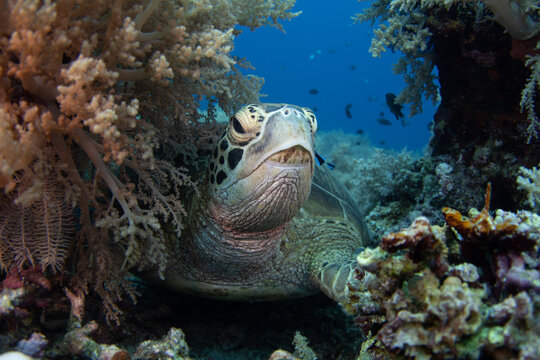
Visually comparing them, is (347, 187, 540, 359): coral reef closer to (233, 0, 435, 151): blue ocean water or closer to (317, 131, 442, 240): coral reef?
(317, 131, 442, 240): coral reef

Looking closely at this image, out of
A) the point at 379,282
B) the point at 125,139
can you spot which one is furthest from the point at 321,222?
the point at 125,139

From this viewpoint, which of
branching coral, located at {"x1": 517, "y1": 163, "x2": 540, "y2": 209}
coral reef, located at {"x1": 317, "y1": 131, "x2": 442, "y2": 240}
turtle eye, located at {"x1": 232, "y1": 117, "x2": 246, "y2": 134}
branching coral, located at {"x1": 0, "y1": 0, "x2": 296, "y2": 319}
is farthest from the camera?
coral reef, located at {"x1": 317, "y1": 131, "x2": 442, "y2": 240}

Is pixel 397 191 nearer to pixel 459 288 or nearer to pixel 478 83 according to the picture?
pixel 478 83

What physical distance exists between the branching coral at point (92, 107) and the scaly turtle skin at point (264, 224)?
253 mm

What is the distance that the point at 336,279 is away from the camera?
1941mm

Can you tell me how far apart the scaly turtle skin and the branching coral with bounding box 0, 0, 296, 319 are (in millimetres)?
253

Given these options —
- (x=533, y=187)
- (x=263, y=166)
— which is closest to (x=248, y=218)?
(x=263, y=166)

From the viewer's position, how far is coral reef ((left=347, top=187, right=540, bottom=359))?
0.89 meters

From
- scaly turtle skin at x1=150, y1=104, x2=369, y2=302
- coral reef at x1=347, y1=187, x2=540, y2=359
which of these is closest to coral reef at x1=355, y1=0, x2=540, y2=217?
scaly turtle skin at x1=150, y1=104, x2=369, y2=302

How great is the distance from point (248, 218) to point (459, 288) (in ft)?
3.51

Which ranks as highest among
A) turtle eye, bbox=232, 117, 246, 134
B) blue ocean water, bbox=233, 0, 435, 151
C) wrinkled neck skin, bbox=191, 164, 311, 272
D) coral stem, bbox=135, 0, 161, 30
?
blue ocean water, bbox=233, 0, 435, 151

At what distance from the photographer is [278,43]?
92000 millimetres

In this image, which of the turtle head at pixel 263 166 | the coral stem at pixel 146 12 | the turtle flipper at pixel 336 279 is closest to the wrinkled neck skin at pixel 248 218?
the turtle head at pixel 263 166

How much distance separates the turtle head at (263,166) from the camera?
1510 mm
